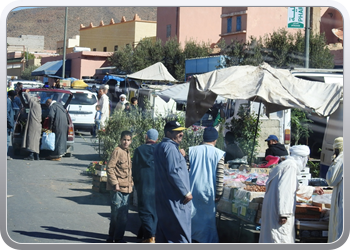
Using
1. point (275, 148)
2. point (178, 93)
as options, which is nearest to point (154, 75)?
point (178, 93)

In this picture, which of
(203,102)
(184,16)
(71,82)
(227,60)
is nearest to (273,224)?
(203,102)

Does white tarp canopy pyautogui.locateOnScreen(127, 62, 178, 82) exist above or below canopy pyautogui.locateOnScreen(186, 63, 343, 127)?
above

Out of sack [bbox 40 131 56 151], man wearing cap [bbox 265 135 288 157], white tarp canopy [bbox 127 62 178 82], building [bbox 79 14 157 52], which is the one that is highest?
building [bbox 79 14 157 52]

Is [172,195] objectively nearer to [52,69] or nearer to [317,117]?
[317,117]

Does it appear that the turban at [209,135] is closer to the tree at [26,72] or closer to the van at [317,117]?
the van at [317,117]

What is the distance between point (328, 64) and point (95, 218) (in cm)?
1199

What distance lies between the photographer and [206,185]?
6148 millimetres

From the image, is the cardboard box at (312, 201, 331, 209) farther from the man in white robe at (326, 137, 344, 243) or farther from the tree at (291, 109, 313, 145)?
the tree at (291, 109, 313, 145)

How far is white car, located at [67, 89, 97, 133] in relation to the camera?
16203mm

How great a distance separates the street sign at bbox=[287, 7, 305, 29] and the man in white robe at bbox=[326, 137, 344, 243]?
1.81m

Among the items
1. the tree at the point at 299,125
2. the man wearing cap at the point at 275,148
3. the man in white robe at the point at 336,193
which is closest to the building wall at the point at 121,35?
the tree at the point at 299,125

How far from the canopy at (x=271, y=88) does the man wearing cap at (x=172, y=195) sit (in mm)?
1754

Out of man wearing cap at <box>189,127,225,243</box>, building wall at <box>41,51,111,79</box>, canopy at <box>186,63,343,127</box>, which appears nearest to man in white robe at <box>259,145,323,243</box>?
man wearing cap at <box>189,127,225,243</box>

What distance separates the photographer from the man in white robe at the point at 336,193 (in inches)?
219
